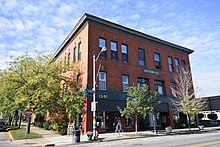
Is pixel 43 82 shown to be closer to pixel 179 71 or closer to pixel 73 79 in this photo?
pixel 73 79

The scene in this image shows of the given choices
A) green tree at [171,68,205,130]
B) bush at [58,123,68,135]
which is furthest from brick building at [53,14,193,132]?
bush at [58,123,68,135]

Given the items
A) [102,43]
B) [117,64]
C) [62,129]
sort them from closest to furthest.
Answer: [62,129], [102,43], [117,64]

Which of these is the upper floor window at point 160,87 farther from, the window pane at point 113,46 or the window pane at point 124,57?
the window pane at point 113,46

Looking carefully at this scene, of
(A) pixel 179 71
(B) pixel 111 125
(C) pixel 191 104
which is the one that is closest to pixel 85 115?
(B) pixel 111 125

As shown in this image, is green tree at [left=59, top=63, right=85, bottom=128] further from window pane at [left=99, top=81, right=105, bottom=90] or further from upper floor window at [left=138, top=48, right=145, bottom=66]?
upper floor window at [left=138, top=48, right=145, bottom=66]

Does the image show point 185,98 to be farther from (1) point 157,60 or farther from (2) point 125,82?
(2) point 125,82

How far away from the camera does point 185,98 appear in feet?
86.2

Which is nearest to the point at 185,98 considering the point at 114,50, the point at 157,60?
the point at 157,60

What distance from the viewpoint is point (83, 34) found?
23688 millimetres

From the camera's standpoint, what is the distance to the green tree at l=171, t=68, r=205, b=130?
82.3ft

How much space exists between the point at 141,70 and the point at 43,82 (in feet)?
42.2

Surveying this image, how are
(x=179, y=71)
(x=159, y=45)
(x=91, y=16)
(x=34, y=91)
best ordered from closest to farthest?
(x=34, y=91), (x=91, y=16), (x=159, y=45), (x=179, y=71)

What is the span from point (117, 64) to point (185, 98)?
10735 millimetres

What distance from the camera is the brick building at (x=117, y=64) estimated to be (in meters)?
21.7
